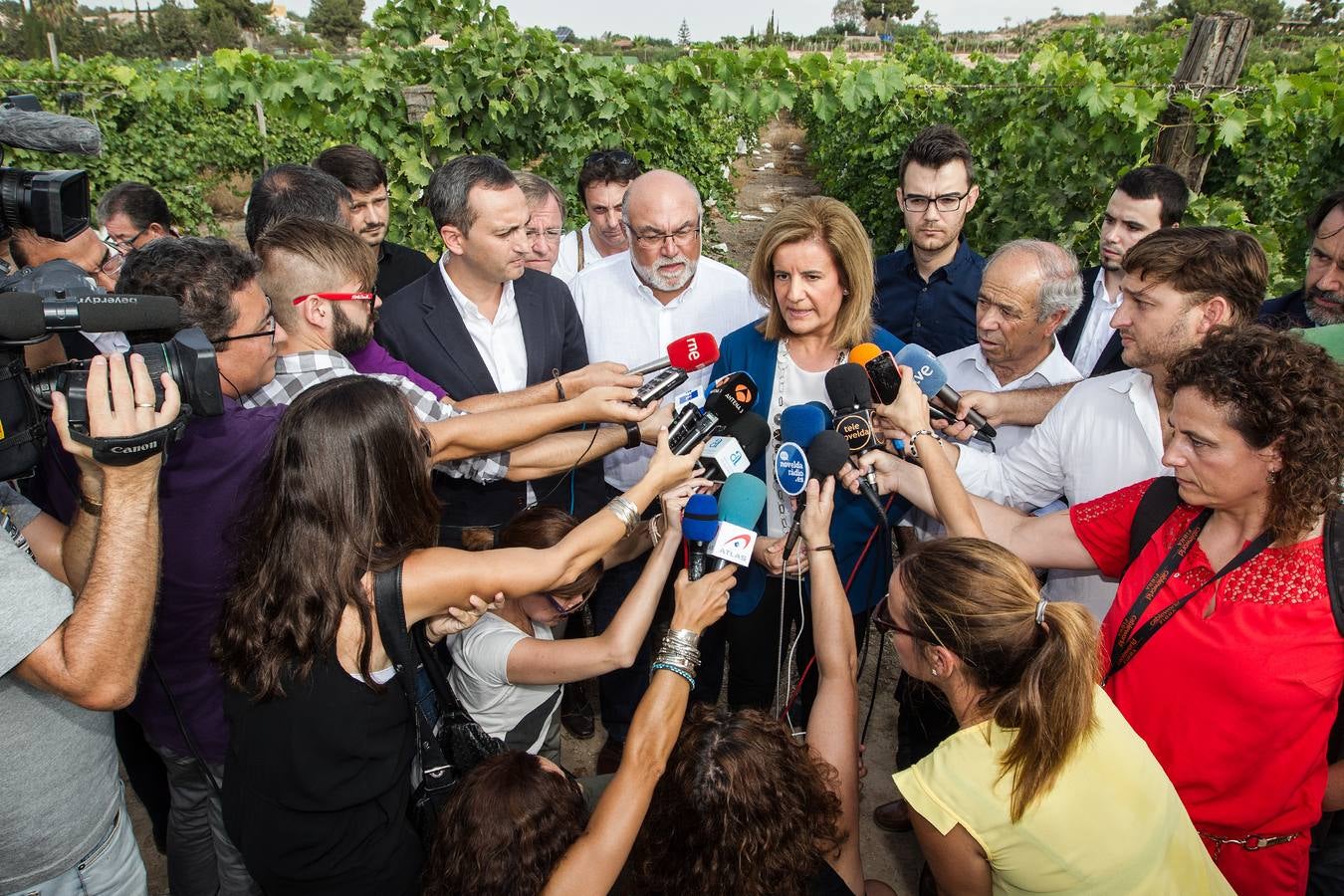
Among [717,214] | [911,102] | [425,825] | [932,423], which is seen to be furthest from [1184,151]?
[717,214]

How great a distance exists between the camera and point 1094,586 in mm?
2711

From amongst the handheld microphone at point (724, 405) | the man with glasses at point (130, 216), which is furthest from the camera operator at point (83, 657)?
the man with glasses at point (130, 216)

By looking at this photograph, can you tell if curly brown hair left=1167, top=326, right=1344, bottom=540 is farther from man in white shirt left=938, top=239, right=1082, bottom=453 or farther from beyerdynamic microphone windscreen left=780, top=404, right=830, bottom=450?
man in white shirt left=938, top=239, right=1082, bottom=453

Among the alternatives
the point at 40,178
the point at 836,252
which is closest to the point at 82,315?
the point at 40,178

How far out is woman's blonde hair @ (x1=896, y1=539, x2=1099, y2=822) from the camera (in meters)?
1.64

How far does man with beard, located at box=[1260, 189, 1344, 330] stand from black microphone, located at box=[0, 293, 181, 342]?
11.2 feet

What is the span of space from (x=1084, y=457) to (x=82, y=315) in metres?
2.74

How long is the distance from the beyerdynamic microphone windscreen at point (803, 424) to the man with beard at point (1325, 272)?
1.72 m

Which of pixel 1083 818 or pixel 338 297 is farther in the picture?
pixel 338 297

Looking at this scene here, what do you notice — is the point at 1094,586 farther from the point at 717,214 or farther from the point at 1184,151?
the point at 717,214

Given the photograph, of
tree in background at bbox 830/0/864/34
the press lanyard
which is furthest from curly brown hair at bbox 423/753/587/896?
tree in background at bbox 830/0/864/34

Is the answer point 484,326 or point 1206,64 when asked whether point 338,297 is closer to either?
point 484,326

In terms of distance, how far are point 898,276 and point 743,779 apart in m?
3.18

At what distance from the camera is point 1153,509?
2.11 metres
